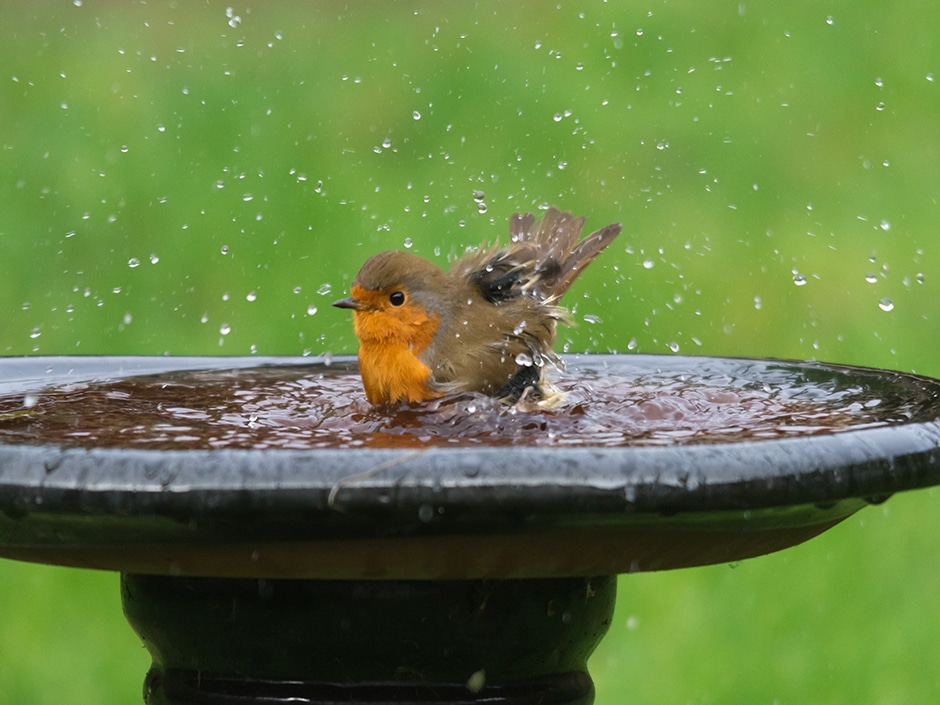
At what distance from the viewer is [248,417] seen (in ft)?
11.0

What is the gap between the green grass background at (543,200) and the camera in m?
5.88

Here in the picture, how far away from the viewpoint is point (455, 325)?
401 cm

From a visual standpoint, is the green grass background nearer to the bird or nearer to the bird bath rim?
the bird

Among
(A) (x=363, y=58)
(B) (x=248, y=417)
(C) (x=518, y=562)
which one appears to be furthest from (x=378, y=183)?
(C) (x=518, y=562)

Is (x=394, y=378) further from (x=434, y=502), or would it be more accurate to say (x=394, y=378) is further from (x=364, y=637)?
(x=434, y=502)

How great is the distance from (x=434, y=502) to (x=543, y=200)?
7.05 meters

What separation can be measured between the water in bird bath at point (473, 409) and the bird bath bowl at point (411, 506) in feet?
0.05

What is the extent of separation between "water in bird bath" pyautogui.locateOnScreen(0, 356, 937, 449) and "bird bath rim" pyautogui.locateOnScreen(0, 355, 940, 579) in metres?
0.12

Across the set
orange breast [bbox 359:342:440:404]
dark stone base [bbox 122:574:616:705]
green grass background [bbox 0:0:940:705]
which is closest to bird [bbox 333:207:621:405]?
orange breast [bbox 359:342:440:404]

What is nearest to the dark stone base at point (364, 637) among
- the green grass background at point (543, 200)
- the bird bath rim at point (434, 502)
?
the bird bath rim at point (434, 502)

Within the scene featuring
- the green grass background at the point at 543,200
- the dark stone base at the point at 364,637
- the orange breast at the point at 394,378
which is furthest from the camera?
the green grass background at the point at 543,200

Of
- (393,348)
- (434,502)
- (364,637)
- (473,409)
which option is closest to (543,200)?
(393,348)

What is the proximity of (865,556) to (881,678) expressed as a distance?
2.72ft

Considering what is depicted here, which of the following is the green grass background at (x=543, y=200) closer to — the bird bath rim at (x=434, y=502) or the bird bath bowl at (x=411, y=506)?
the bird bath bowl at (x=411, y=506)
